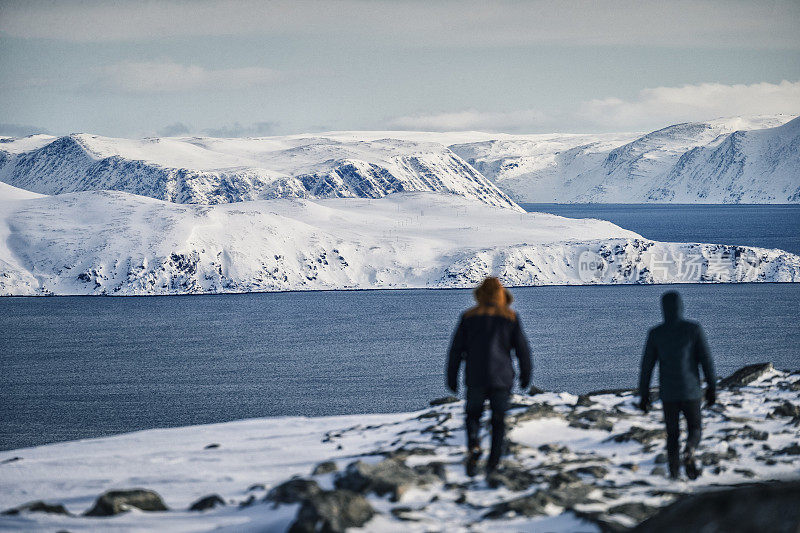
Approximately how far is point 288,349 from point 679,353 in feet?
208

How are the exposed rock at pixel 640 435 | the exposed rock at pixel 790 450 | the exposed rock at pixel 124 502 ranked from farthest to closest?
the exposed rock at pixel 640 435 < the exposed rock at pixel 790 450 < the exposed rock at pixel 124 502

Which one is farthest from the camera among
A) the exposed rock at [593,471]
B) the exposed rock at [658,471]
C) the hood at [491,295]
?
the exposed rock at [658,471]

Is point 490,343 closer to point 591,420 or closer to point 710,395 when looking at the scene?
point 710,395

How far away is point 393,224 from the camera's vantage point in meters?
176

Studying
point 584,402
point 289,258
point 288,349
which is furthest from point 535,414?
point 289,258

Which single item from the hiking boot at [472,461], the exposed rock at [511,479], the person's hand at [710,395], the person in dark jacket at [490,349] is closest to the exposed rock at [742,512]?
the exposed rock at [511,479]

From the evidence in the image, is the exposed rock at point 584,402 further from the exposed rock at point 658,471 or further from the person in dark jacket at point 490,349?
the person in dark jacket at point 490,349

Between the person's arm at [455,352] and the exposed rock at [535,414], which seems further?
the exposed rock at [535,414]

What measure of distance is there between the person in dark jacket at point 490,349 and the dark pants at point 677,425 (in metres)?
1.90

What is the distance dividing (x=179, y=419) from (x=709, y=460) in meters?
35.0

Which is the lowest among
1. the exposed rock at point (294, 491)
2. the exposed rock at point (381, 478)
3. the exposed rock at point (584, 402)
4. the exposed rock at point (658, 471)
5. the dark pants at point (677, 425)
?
the exposed rock at point (658, 471)

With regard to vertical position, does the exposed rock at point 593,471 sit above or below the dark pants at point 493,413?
below

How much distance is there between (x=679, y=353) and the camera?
38.0 ft

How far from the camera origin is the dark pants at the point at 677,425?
11734 mm
